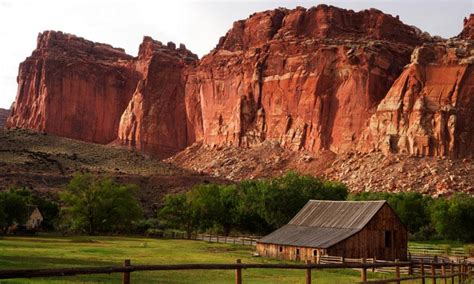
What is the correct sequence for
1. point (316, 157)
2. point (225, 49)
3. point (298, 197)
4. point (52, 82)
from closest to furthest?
point (298, 197) → point (316, 157) → point (225, 49) → point (52, 82)

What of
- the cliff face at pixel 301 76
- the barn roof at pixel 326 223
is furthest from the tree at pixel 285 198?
the cliff face at pixel 301 76

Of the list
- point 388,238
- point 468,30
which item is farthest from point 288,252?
point 468,30

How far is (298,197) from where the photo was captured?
66438mm

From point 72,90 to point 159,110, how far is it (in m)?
29.8

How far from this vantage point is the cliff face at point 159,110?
157625 mm

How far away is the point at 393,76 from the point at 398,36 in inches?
687

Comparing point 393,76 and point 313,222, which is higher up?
point 393,76

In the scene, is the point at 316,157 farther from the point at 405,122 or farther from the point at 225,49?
the point at 225,49

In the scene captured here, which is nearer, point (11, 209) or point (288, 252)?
point (288, 252)

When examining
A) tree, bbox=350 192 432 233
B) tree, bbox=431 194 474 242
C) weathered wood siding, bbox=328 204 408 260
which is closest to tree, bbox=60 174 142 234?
tree, bbox=350 192 432 233

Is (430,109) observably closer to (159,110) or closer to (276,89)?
(276,89)

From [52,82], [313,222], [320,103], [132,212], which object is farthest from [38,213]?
[52,82]

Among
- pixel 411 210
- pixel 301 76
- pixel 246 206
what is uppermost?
pixel 301 76

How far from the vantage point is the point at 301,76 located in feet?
419
